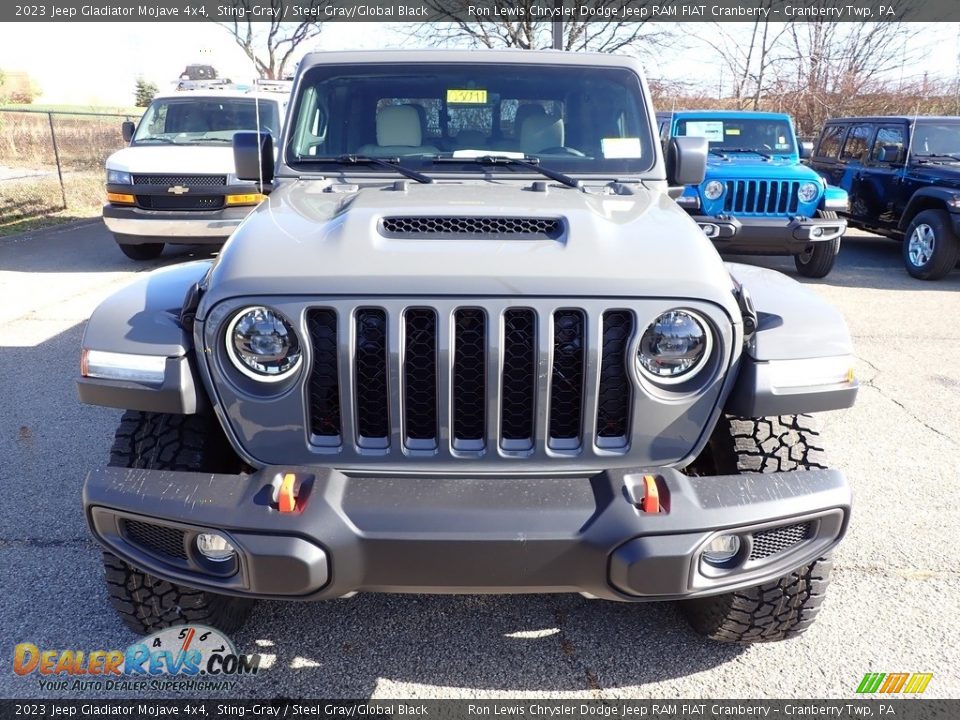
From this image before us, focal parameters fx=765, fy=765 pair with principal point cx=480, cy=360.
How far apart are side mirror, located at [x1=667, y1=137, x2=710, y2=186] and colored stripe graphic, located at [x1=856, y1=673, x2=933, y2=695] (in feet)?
6.95

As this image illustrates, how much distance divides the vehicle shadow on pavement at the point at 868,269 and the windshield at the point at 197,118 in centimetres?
640

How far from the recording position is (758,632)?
2.50m

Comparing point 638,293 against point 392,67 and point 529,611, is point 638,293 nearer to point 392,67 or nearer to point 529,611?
point 529,611

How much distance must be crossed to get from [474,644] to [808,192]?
23.5 ft

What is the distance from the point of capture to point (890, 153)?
9.48 metres

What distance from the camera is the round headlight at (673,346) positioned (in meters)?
2.08

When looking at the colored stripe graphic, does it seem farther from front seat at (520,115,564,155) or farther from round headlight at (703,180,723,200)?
round headlight at (703,180,723,200)

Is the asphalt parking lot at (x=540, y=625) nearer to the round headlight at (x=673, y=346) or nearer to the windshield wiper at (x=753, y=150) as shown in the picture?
the round headlight at (x=673, y=346)

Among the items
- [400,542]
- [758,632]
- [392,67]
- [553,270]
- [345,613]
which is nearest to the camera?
[400,542]

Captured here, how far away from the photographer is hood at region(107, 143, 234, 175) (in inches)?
331

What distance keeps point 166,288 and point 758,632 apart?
2255 millimetres

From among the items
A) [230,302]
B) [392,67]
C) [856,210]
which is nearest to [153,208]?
[392,67]

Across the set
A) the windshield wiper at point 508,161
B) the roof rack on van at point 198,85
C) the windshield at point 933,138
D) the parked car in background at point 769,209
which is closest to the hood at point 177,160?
the roof rack on van at point 198,85

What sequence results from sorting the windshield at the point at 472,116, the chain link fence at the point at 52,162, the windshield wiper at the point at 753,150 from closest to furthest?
the windshield at the point at 472,116, the windshield wiper at the point at 753,150, the chain link fence at the point at 52,162
